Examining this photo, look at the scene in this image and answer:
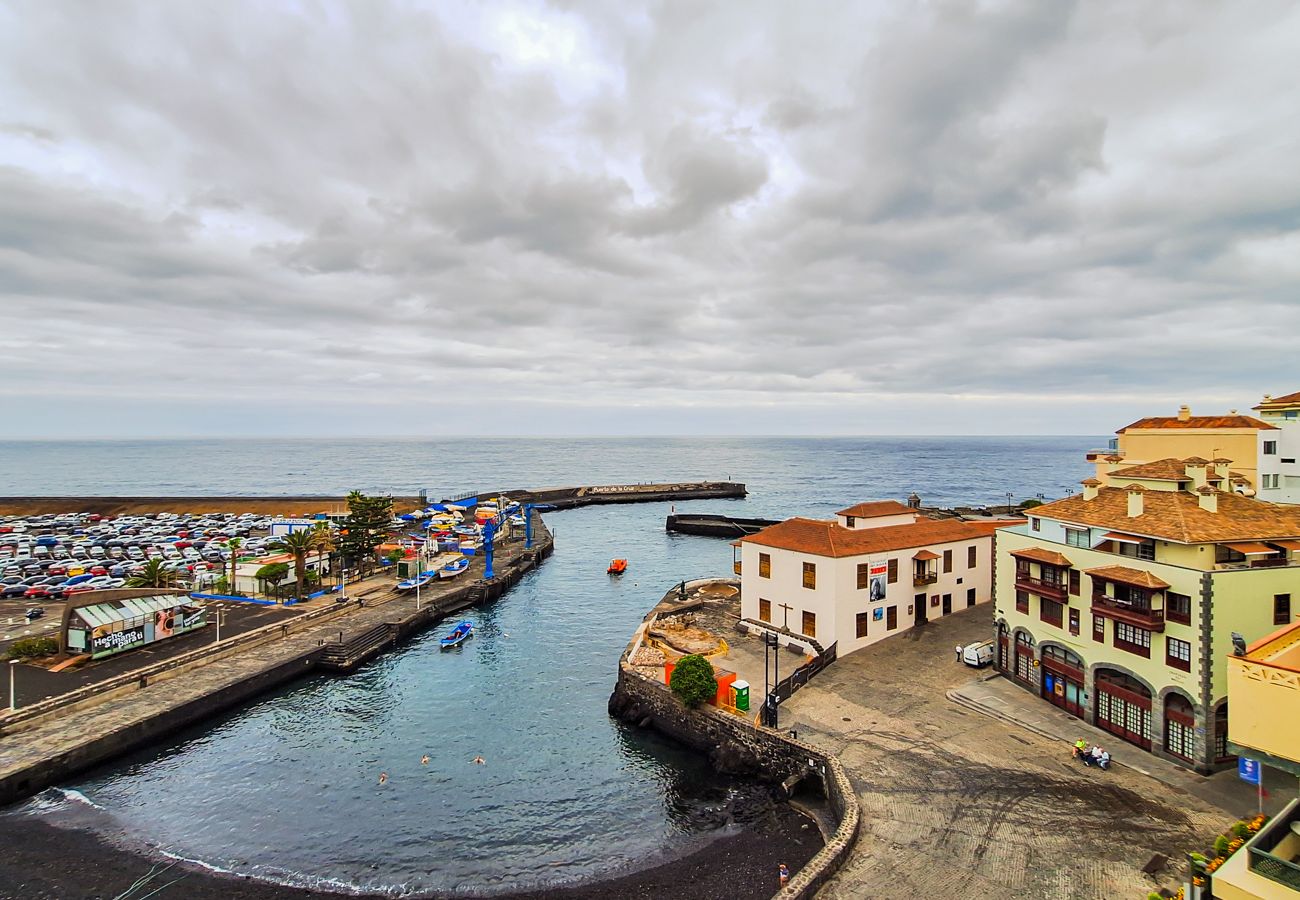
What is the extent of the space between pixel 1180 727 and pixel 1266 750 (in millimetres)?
13213

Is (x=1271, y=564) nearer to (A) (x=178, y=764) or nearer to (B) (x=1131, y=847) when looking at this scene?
(B) (x=1131, y=847)

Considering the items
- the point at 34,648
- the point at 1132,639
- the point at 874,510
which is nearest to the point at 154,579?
the point at 34,648

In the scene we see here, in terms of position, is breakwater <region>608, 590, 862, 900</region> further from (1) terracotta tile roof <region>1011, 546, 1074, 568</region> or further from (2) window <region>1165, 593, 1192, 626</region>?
(2) window <region>1165, 593, 1192, 626</region>

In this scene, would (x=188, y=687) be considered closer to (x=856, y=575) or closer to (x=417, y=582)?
(x=417, y=582)

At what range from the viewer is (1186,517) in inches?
997

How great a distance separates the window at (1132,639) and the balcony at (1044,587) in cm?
263

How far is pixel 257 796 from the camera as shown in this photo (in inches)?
1063

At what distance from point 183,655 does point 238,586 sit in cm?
1747

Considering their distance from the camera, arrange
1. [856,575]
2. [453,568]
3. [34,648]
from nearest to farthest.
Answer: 1. [856,575]
2. [34,648]
3. [453,568]

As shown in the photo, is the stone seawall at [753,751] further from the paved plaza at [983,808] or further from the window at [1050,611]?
the window at [1050,611]

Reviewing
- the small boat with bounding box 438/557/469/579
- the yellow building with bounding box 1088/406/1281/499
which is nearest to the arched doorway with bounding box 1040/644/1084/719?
the yellow building with bounding box 1088/406/1281/499

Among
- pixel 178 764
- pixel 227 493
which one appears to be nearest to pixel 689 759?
pixel 178 764

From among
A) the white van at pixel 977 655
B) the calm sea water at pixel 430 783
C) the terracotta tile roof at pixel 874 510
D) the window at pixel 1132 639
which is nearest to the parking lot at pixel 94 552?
the calm sea water at pixel 430 783

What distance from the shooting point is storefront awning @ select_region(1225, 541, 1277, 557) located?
23.7m
